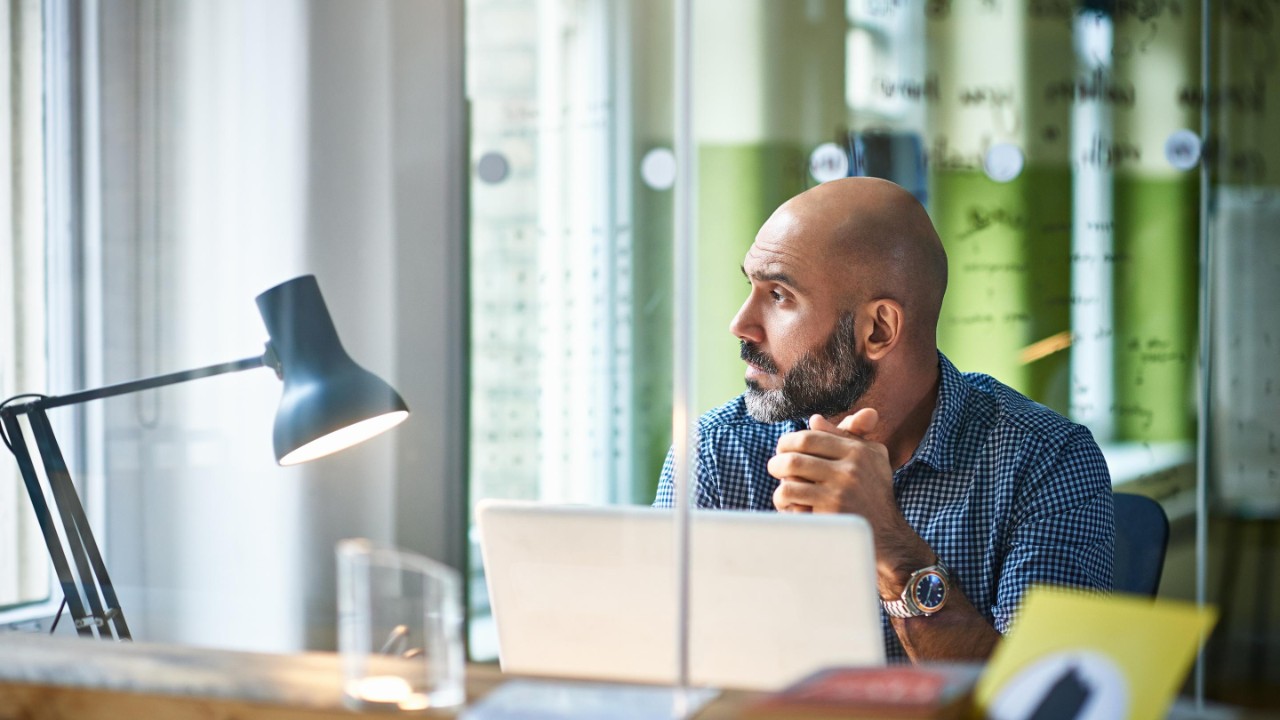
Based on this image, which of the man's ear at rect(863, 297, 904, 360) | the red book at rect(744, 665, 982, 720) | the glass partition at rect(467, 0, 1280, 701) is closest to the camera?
the red book at rect(744, 665, 982, 720)

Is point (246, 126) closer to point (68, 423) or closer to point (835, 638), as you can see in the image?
point (68, 423)

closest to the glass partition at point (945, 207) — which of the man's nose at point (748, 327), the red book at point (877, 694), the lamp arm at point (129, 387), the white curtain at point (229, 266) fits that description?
the man's nose at point (748, 327)

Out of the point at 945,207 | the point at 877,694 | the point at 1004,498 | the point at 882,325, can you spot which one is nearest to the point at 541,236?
the point at 945,207

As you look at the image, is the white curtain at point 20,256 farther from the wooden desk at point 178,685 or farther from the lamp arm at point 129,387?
the wooden desk at point 178,685

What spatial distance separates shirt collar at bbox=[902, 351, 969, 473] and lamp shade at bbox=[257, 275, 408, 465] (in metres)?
0.74

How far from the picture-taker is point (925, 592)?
142cm

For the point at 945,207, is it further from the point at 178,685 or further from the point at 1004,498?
the point at 178,685

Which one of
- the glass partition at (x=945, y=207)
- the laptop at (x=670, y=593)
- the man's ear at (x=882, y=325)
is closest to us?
the laptop at (x=670, y=593)

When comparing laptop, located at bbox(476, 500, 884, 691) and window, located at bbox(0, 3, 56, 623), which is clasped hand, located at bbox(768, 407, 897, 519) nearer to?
laptop, located at bbox(476, 500, 884, 691)

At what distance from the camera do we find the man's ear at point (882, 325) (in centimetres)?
Answer: 179

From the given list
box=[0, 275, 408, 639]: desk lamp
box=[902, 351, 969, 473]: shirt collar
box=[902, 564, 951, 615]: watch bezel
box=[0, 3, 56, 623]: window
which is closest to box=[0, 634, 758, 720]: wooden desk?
box=[0, 275, 408, 639]: desk lamp

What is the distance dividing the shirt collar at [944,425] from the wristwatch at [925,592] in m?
0.25

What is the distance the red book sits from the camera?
690 mm

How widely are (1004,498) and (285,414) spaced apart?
3.07ft
